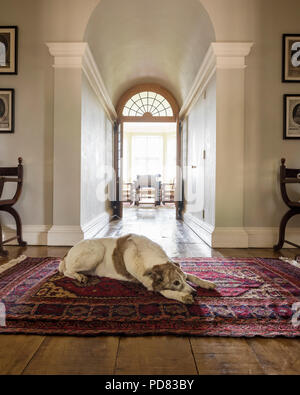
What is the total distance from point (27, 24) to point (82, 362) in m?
4.07

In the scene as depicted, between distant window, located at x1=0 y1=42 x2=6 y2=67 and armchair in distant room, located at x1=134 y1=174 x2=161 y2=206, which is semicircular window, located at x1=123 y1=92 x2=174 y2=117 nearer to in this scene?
armchair in distant room, located at x1=134 y1=174 x2=161 y2=206

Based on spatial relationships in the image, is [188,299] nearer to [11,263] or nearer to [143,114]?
[11,263]

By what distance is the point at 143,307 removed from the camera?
5.22 ft

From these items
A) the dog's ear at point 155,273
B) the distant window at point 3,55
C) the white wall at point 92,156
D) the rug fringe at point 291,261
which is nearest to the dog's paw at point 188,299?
the dog's ear at point 155,273

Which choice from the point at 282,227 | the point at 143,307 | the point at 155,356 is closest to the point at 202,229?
the point at 282,227

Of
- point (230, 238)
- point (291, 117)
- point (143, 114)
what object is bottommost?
point (230, 238)

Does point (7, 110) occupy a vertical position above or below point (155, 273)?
above

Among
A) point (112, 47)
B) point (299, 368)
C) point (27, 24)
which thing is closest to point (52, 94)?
point (27, 24)

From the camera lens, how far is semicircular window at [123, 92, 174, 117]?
25.1ft

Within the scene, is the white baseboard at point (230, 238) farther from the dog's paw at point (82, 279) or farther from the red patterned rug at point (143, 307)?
the dog's paw at point (82, 279)

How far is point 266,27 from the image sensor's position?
3594 millimetres

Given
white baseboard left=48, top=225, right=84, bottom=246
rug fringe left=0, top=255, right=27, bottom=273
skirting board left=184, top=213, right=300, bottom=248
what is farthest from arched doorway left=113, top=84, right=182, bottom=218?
rug fringe left=0, top=255, right=27, bottom=273

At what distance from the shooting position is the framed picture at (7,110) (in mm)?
3607

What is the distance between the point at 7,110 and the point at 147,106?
4.74m
